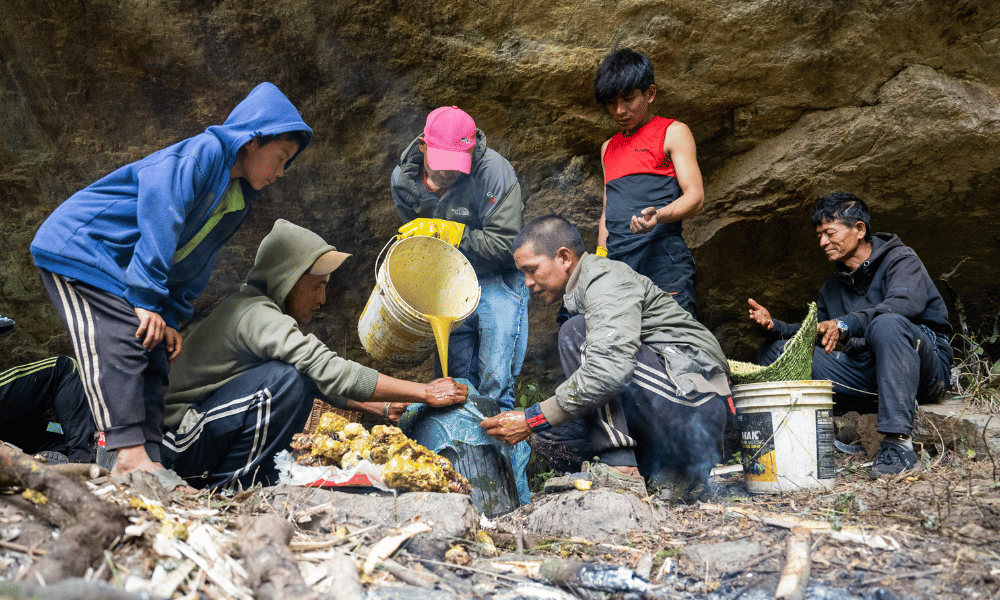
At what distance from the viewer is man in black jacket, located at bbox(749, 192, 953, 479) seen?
2.88 meters

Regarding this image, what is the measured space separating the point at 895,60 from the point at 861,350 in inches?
64.4

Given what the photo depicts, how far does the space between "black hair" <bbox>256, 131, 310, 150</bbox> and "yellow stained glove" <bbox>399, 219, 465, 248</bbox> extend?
Answer: 564 mm

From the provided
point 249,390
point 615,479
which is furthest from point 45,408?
point 615,479

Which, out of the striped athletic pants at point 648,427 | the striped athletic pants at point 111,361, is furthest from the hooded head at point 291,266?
the striped athletic pants at point 648,427

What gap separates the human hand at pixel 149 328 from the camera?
7.52 ft

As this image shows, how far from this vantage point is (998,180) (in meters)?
3.77

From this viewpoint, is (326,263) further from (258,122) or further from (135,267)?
(135,267)

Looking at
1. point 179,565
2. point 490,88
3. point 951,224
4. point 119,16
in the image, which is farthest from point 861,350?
point 119,16

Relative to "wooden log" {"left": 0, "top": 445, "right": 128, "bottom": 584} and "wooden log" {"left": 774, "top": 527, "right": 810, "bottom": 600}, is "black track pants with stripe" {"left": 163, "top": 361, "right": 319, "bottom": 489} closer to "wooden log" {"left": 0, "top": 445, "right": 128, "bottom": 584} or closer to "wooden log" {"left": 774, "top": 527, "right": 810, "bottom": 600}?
"wooden log" {"left": 0, "top": 445, "right": 128, "bottom": 584}

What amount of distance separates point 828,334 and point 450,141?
2.02 metres

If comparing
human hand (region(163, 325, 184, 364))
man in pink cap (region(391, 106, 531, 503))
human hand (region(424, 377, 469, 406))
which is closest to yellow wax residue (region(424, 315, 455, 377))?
human hand (region(424, 377, 469, 406))

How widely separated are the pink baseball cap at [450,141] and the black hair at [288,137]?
2.00 feet

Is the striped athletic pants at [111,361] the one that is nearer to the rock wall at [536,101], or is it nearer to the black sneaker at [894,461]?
the rock wall at [536,101]

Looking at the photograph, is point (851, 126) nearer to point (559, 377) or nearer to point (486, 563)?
point (559, 377)
